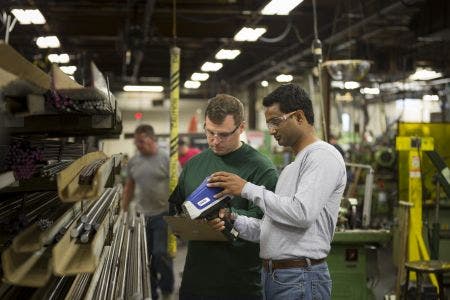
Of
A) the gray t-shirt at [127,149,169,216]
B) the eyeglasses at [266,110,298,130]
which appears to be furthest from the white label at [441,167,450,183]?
the eyeglasses at [266,110,298,130]

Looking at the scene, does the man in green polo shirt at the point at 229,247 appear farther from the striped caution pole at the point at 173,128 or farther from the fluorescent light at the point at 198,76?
the fluorescent light at the point at 198,76

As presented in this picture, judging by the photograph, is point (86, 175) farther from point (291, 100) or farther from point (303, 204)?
point (291, 100)

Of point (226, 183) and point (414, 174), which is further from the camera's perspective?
point (414, 174)

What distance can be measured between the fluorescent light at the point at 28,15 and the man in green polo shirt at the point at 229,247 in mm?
3935

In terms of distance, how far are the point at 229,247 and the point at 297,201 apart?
0.62m

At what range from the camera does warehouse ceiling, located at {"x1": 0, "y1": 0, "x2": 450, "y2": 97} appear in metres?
6.60

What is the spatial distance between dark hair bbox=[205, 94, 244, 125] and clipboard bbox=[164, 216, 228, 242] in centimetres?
48

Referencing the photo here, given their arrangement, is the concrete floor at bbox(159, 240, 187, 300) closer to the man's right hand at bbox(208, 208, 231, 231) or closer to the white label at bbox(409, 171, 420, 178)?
the white label at bbox(409, 171, 420, 178)

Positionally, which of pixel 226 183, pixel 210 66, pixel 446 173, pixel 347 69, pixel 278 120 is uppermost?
pixel 210 66

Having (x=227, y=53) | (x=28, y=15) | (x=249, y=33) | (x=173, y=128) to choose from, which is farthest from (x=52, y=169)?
(x=227, y=53)

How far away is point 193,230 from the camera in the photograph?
7.87 ft

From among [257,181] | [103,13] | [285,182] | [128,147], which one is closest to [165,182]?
[103,13]

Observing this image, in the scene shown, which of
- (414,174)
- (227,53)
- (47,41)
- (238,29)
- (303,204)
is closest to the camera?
(303,204)

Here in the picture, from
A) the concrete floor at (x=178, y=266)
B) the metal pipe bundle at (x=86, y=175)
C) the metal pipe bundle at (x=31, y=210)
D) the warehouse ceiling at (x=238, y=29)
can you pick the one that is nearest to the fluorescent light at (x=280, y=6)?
the warehouse ceiling at (x=238, y=29)
